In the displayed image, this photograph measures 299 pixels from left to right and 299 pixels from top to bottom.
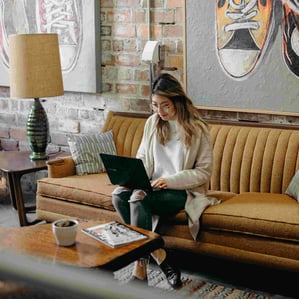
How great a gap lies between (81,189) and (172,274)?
85 centimetres

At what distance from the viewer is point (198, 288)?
286 cm

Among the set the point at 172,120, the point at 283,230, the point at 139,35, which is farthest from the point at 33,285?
the point at 139,35

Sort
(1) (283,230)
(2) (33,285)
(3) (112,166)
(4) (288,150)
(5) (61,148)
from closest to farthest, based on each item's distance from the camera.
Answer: (2) (33,285)
(1) (283,230)
(3) (112,166)
(4) (288,150)
(5) (61,148)

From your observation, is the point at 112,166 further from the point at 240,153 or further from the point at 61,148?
the point at 61,148

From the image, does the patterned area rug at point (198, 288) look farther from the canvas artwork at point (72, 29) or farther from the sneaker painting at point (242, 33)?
the canvas artwork at point (72, 29)

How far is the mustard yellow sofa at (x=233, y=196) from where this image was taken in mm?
2789

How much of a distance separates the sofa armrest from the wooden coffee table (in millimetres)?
1054

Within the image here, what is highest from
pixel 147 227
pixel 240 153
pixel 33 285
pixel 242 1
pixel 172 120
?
pixel 242 1

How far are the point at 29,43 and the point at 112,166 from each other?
131 centimetres

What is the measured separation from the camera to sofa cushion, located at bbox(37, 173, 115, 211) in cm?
334

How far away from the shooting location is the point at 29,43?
3.80 m

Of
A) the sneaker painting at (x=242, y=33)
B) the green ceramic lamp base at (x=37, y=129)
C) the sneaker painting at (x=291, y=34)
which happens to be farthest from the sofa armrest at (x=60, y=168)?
the sneaker painting at (x=291, y=34)

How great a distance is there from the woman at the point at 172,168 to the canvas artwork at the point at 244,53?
700 mm

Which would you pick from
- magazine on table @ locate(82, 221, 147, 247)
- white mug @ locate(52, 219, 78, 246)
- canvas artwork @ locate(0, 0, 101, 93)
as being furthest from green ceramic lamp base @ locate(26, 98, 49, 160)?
white mug @ locate(52, 219, 78, 246)
